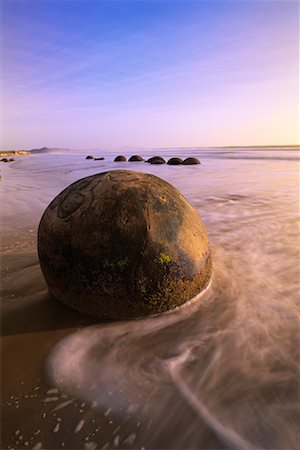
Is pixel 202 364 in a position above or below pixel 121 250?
below

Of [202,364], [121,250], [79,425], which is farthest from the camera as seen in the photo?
[121,250]

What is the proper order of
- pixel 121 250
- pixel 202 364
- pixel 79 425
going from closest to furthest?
pixel 79 425, pixel 202 364, pixel 121 250

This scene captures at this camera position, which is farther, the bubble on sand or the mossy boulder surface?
the mossy boulder surface

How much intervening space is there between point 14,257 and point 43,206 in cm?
262

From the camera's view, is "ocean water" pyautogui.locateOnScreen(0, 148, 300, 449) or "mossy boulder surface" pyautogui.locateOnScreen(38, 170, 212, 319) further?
"mossy boulder surface" pyautogui.locateOnScreen(38, 170, 212, 319)

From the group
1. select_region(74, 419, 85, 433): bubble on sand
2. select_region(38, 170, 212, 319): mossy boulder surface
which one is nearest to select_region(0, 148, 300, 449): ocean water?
select_region(74, 419, 85, 433): bubble on sand

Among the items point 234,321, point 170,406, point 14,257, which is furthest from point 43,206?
point 170,406

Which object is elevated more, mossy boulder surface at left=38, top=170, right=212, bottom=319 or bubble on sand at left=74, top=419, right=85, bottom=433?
mossy boulder surface at left=38, top=170, right=212, bottom=319

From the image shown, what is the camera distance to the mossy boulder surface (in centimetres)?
200

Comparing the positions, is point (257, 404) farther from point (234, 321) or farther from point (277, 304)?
point (277, 304)

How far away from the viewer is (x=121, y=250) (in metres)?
1.99

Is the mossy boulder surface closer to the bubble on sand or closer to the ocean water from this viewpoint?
the ocean water

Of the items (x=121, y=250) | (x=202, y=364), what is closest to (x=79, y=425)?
(x=202, y=364)

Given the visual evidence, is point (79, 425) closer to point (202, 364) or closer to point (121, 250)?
point (202, 364)
